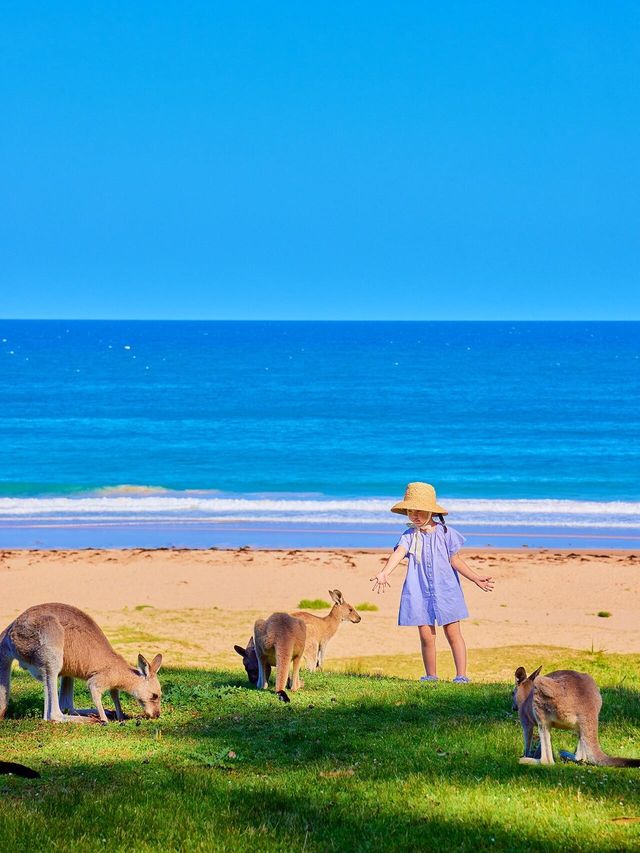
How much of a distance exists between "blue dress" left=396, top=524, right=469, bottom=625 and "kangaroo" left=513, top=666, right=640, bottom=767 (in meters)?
3.52

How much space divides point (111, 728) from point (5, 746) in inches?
31.2

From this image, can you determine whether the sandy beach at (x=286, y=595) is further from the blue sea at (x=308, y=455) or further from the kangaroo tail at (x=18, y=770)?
the kangaroo tail at (x=18, y=770)

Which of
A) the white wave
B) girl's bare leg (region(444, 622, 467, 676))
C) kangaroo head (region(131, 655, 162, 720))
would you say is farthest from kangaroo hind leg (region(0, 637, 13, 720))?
the white wave

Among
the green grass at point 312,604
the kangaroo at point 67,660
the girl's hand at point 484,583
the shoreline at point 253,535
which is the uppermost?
the shoreline at point 253,535

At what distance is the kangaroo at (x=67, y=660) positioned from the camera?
8070mm

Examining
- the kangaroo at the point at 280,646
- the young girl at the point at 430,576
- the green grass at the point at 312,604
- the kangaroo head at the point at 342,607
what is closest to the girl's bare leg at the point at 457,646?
the young girl at the point at 430,576

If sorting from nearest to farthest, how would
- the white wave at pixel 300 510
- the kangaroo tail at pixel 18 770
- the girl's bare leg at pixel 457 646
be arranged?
1. the kangaroo tail at pixel 18 770
2. the girl's bare leg at pixel 457 646
3. the white wave at pixel 300 510

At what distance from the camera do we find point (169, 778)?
689 cm

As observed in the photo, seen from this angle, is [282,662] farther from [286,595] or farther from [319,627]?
[286,595]

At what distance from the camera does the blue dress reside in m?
10.8

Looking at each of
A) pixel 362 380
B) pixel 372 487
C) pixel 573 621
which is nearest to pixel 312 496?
pixel 372 487

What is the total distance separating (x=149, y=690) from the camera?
837 cm

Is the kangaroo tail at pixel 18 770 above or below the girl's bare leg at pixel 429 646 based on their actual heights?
below

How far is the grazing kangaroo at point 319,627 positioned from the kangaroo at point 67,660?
7.94 feet
